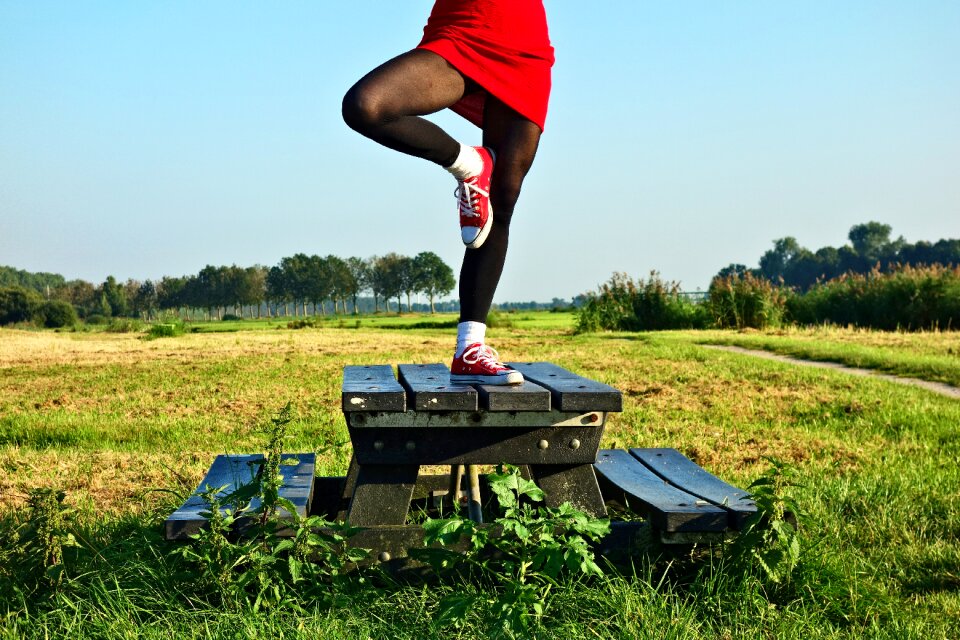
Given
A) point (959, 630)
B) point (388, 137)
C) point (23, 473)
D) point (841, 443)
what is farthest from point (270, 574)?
point (841, 443)

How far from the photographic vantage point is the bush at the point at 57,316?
6310 cm

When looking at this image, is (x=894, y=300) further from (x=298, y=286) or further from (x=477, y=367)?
(x=298, y=286)

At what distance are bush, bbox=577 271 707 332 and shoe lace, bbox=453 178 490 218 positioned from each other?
Answer: 19385 millimetres

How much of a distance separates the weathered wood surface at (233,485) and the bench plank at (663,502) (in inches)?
44.7

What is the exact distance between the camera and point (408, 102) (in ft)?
8.98

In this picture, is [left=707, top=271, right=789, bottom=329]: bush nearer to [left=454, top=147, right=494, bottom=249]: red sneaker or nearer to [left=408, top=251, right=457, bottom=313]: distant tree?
[left=454, top=147, right=494, bottom=249]: red sneaker

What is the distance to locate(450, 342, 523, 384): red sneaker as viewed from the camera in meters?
3.08

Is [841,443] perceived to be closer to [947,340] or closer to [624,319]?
[947,340]

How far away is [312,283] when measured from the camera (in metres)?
119

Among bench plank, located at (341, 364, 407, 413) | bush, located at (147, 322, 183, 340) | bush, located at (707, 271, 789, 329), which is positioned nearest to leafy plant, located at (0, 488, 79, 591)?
bench plank, located at (341, 364, 407, 413)

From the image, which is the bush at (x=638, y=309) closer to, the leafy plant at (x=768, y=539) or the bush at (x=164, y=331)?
the bush at (x=164, y=331)

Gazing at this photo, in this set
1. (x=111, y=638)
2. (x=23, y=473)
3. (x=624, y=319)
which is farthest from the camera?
(x=624, y=319)

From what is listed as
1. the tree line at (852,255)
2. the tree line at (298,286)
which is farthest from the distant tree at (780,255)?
the tree line at (298,286)

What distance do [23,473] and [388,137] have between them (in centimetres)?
339
